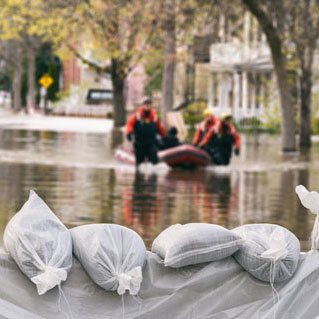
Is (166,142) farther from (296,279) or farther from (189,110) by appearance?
(189,110)

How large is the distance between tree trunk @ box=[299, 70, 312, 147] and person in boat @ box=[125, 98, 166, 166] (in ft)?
43.6

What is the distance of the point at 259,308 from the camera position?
5.75m

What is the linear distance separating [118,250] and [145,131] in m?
19.2

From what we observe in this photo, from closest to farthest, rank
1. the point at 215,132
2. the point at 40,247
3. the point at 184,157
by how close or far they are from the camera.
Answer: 1. the point at 40,247
2. the point at 184,157
3. the point at 215,132

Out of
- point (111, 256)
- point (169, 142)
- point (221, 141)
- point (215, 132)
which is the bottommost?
point (169, 142)

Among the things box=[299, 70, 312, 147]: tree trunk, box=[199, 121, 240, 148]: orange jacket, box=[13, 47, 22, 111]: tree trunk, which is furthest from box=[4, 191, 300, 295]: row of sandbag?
box=[13, 47, 22, 111]: tree trunk

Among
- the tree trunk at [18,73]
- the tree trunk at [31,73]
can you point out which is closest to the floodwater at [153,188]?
the tree trunk at [31,73]

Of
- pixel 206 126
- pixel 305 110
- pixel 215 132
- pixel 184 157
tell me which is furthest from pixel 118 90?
pixel 184 157

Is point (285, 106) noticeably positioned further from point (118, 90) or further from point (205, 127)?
point (118, 90)

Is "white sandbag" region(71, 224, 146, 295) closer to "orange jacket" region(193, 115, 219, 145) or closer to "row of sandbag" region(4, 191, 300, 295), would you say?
"row of sandbag" region(4, 191, 300, 295)

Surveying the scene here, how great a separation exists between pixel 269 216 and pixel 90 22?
29.1 meters

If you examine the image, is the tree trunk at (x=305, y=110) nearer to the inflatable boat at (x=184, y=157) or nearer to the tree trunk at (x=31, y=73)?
the inflatable boat at (x=184, y=157)

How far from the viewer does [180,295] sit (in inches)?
225

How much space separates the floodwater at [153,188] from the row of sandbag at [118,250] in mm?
5165
